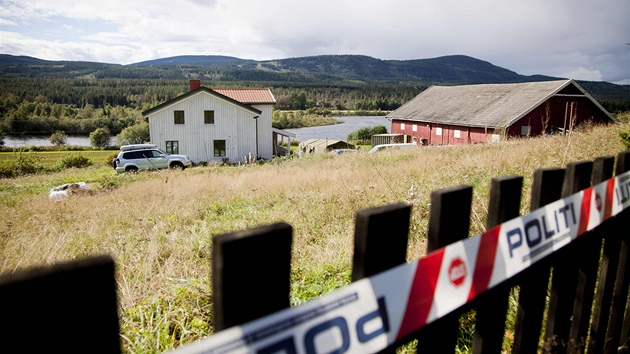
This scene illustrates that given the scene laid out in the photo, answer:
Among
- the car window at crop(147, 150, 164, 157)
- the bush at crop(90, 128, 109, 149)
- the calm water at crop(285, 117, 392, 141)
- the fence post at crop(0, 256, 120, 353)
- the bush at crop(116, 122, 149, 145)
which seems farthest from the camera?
the bush at crop(116, 122, 149, 145)

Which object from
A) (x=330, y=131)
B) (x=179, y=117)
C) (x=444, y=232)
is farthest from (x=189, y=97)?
(x=330, y=131)

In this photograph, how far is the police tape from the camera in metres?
0.72

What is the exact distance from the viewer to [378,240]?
36.4 inches

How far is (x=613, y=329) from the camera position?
2.21 meters

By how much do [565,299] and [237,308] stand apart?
5.26 feet

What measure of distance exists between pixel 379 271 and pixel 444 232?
279 mm

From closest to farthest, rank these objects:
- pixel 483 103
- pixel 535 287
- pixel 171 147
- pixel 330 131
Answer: pixel 535 287 < pixel 483 103 < pixel 171 147 < pixel 330 131

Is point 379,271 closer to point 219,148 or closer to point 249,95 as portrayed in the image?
point 219,148

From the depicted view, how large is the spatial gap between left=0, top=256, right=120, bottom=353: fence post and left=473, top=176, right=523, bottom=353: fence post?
1.07 metres

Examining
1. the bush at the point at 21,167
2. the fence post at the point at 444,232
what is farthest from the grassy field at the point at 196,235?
the bush at the point at 21,167

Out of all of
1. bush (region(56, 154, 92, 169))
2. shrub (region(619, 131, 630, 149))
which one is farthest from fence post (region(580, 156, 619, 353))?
bush (region(56, 154, 92, 169))

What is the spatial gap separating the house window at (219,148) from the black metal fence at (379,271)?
112ft

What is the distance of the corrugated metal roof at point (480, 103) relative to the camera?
29.4 m

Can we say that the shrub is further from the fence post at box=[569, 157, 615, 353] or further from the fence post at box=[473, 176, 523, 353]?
the fence post at box=[473, 176, 523, 353]
